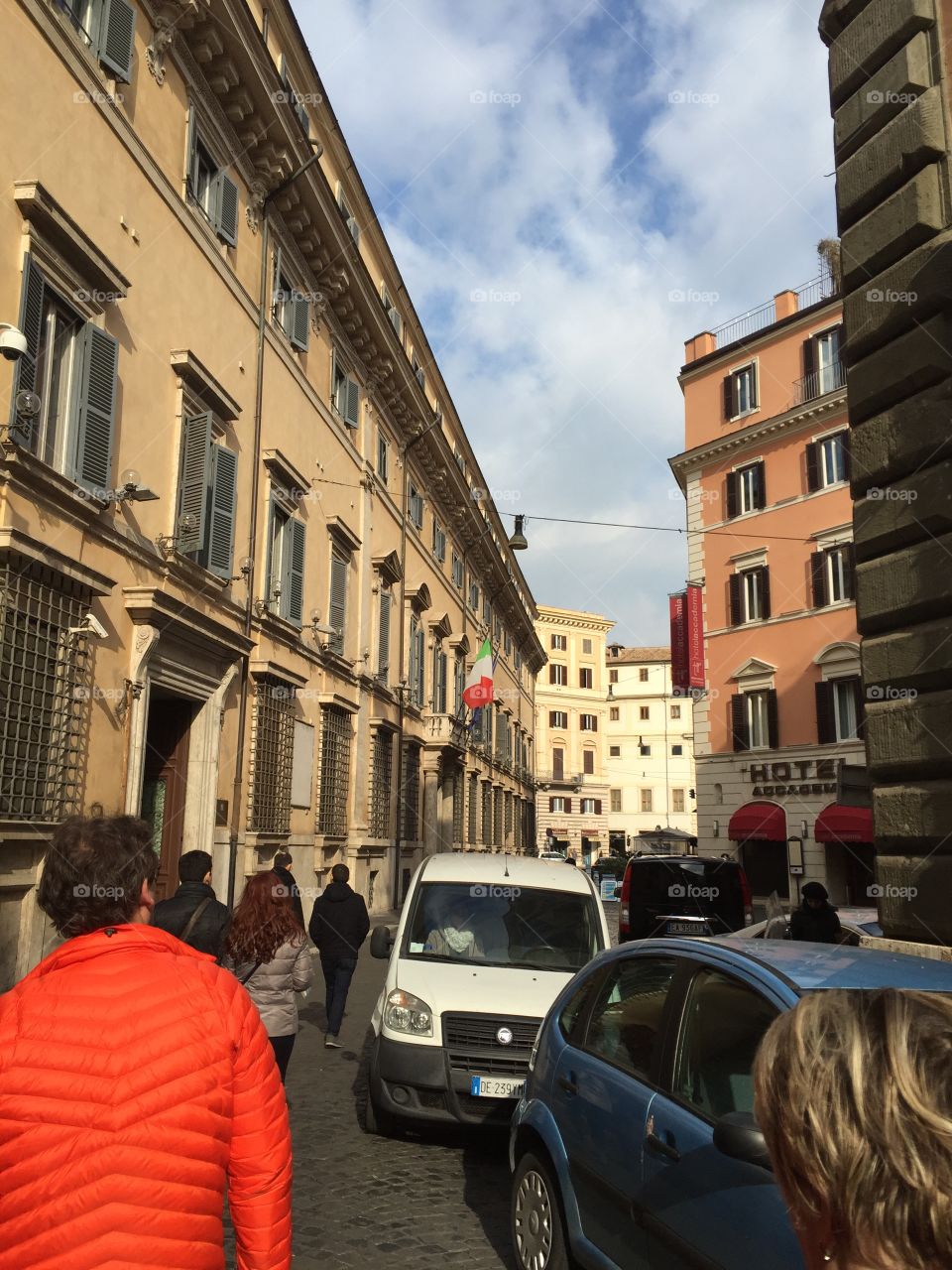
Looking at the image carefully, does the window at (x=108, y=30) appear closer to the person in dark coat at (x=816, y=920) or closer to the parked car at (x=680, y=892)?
the person in dark coat at (x=816, y=920)

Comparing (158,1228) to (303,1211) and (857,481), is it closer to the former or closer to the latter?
(303,1211)

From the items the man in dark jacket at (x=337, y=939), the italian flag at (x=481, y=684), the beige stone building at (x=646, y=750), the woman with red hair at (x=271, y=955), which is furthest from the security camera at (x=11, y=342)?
the beige stone building at (x=646, y=750)

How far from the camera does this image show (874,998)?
137 centimetres

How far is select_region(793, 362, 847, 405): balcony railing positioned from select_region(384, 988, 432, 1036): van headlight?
86.9 ft

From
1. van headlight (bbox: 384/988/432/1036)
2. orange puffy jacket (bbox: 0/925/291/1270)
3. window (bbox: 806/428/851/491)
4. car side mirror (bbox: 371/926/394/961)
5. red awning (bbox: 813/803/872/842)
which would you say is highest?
window (bbox: 806/428/851/491)

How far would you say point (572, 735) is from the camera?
7894cm

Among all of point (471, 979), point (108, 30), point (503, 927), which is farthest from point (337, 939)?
point (108, 30)

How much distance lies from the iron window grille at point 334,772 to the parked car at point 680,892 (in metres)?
6.72

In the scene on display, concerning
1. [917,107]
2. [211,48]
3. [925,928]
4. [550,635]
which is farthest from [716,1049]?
[550,635]

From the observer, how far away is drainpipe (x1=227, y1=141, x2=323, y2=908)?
51.8 feet

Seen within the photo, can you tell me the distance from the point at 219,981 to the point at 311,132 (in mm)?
20277

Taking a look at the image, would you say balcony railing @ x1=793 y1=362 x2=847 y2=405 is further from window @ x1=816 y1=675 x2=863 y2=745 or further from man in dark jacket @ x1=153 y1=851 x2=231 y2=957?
man in dark jacket @ x1=153 y1=851 x2=231 y2=957

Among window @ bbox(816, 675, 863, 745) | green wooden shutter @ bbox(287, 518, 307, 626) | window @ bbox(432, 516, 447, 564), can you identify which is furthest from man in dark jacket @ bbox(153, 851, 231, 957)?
window @ bbox(432, 516, 447, 564)

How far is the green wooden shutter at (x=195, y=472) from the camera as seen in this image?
14.0 m
